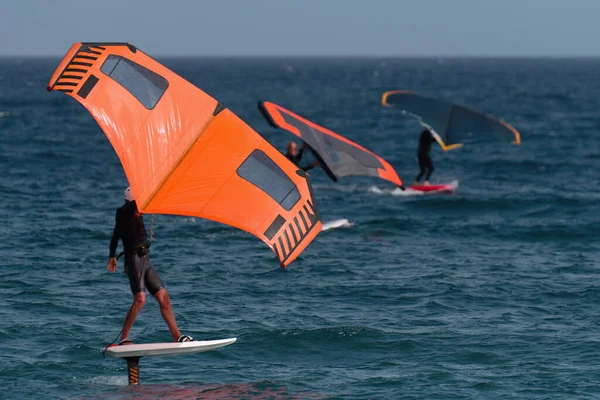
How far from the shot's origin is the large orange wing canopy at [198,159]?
506 inches

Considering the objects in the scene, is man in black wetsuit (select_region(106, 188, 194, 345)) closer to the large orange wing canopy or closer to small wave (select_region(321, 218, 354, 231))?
the large orange wing canopy

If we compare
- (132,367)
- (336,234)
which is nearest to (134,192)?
(132,367)

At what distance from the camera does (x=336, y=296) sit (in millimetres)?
19781

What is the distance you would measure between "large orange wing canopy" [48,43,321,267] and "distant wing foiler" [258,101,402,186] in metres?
7.49

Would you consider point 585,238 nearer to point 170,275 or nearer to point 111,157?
point 170,275

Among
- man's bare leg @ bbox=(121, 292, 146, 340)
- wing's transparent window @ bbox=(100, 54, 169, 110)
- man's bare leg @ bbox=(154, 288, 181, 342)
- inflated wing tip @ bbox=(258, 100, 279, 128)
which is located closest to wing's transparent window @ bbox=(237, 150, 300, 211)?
wing's transparent window @ bbox=(100, 54, 169, 110)

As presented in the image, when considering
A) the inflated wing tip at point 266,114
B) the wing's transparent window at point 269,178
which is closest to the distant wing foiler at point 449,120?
the inflated wing tip at point 266,114

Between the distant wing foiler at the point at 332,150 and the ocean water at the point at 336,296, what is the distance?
2254mm

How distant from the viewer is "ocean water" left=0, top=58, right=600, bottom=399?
14.8 meters

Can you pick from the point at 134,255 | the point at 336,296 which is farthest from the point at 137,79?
the point at 336,296

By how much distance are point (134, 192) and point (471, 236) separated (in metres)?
15.3

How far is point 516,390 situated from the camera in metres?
14.4

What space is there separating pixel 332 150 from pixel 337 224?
5.01 m

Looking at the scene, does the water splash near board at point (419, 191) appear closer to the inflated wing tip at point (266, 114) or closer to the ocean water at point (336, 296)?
the ocean water at point (336, 296)
